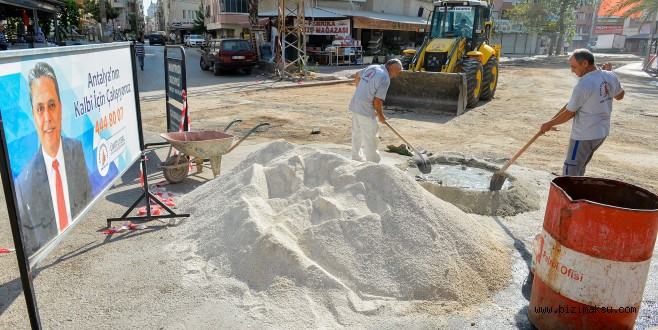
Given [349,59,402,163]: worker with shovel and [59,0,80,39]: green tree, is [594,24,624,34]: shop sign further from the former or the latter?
[349,59,402,163]: worker with shovel

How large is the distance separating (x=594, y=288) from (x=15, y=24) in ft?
107

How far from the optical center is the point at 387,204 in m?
4.14

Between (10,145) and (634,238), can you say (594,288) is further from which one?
(10,145)

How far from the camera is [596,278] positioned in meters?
2.88

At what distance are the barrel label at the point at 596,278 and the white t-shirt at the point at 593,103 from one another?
2.15m

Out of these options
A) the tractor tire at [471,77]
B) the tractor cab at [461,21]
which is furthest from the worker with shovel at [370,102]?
the tractor cab at [461,21]

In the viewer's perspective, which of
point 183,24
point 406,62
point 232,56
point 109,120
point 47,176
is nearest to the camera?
point 47,176

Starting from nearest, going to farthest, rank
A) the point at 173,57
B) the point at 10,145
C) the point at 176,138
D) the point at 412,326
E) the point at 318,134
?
the point at 10,145
the point at 412,326
the point at 176,138
the point at 173,57
the point at 318,134

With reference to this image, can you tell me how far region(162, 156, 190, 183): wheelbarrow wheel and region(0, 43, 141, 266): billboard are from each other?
1.98 meters

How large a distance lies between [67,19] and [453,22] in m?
30.5

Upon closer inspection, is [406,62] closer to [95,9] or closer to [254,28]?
[254,28]

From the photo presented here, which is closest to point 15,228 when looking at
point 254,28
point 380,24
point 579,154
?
point 579,154

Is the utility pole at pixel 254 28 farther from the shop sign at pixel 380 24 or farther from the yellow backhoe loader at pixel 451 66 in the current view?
the yellow backhoe loader at pixel 451 66

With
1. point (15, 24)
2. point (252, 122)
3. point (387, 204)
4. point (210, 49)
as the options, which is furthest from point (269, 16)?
point (387, 204)
